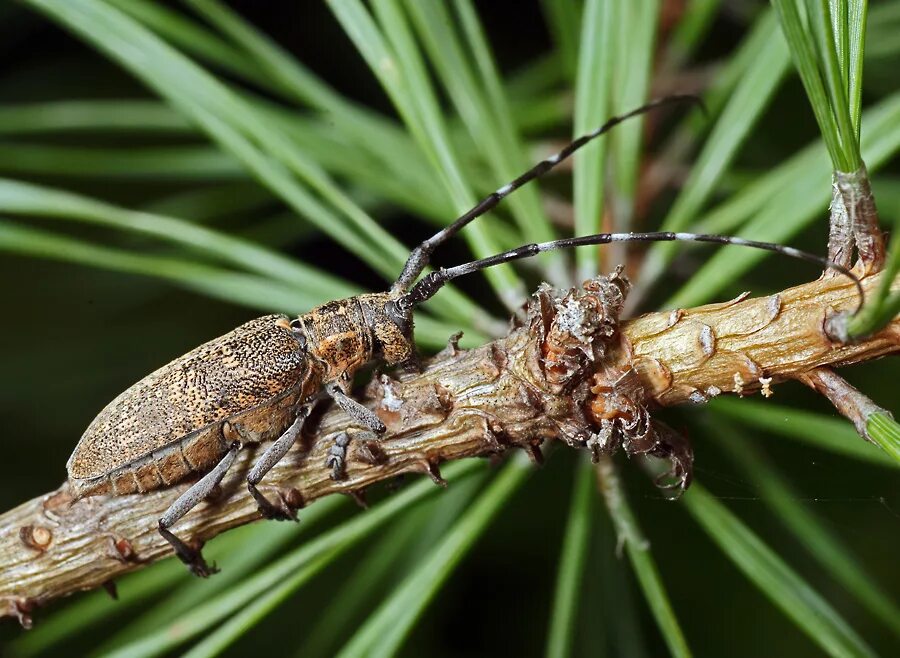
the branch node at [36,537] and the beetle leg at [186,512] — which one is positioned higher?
the branch node at [36,537]

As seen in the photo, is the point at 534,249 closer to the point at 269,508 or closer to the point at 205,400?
the point at 269,508

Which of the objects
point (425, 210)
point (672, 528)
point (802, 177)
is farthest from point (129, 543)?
point (672, 528)

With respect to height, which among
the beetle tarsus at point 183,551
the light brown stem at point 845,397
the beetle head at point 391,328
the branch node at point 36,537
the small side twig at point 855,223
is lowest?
the light brown stem at point 845,397

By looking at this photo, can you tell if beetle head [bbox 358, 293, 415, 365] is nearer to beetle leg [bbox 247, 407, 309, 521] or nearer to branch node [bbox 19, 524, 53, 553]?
beetle leg [bbox 247, 407, 309, 521]

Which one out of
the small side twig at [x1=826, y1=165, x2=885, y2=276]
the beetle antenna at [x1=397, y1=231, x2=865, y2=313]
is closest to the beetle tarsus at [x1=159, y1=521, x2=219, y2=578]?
the beetle antenna at [x1=397, y1=231, x2=865, y2=313]

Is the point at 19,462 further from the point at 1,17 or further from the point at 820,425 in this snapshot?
the point at 820,425

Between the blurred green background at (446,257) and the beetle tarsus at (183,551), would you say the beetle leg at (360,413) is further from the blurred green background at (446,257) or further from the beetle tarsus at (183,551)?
the beetle tarsus at (183,551)

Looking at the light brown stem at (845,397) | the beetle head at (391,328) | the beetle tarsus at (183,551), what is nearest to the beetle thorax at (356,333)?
the beetle head at (391,328)
